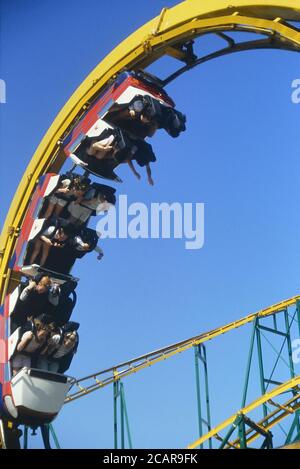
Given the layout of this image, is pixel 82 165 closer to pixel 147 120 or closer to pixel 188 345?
pixel 147 120

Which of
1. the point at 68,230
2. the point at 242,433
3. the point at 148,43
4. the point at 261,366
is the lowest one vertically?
the point at 242,433

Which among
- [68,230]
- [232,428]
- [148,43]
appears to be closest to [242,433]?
[232,428]

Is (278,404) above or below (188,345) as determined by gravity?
below

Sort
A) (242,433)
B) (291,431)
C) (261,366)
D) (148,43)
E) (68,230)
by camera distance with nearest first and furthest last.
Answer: (148,43), (68,230), (242,433), (291,431), (261,366)

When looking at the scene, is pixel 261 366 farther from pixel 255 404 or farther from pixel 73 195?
pixel 73 195

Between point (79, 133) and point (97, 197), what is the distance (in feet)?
1.54

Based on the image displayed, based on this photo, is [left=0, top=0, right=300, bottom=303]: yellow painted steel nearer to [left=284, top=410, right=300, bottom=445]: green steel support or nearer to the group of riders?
the group of riders

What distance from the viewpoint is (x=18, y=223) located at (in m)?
6.55

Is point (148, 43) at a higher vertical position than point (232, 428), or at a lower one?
higher

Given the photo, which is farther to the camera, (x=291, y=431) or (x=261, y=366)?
(x=261, y=366)

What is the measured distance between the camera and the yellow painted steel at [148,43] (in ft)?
16.2

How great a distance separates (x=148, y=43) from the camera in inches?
232

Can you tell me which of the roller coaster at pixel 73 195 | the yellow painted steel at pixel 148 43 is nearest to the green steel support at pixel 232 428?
the roller coaster at pixel 73 195
